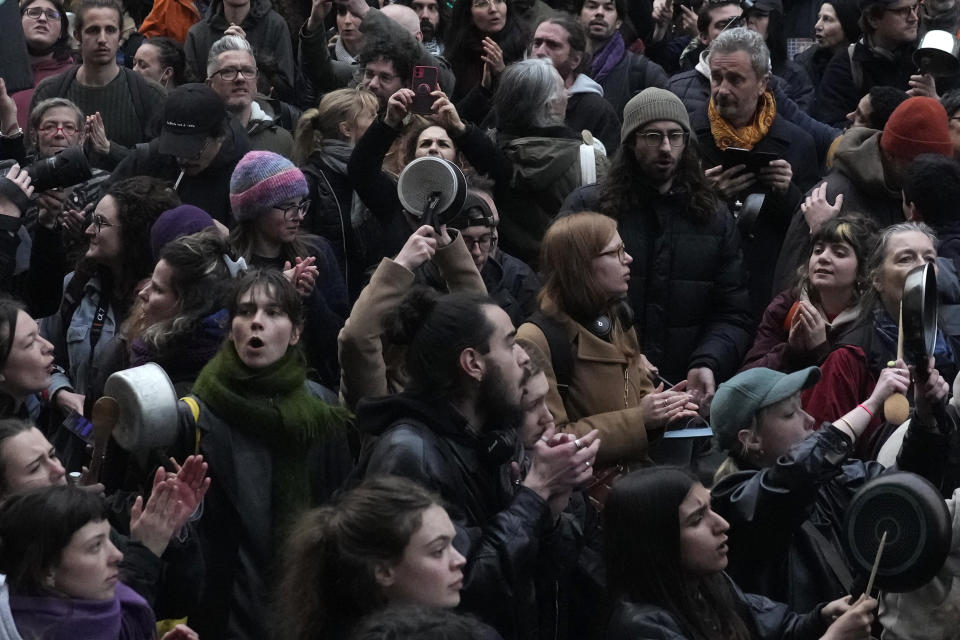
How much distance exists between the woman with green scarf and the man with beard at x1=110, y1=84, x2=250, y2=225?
2.04 meters

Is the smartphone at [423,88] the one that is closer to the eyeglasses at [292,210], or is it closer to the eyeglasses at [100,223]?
the eyeglasses at [292,210]

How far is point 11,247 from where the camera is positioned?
6.21 m

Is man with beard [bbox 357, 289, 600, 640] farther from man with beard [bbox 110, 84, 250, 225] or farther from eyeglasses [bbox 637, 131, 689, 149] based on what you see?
man with beard [bbox 110, 84, 250, 225]

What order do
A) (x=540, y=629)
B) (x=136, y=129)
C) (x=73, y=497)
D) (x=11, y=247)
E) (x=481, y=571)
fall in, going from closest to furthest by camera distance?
(x=73, y=497) → (x=481, y=571) → (x=540, y=629) → (x=11, y=247) → (x=136, y=129)

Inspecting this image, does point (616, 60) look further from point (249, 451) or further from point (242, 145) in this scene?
point (249, 451)

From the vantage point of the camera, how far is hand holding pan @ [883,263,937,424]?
476cm

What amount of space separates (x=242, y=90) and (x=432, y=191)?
2710 millimetres

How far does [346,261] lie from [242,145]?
0.72 m

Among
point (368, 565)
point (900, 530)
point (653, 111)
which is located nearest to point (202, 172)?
point (653, 111)

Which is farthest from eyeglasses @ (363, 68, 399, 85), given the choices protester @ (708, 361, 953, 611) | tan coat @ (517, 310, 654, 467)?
protester @ (708, 361, 953, 611)

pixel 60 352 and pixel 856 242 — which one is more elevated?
pixel 856 242

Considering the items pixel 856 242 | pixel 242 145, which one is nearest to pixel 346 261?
→ pixel 242 145

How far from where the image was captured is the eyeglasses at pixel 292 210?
242 inches

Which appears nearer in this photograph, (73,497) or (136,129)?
(73,497)
